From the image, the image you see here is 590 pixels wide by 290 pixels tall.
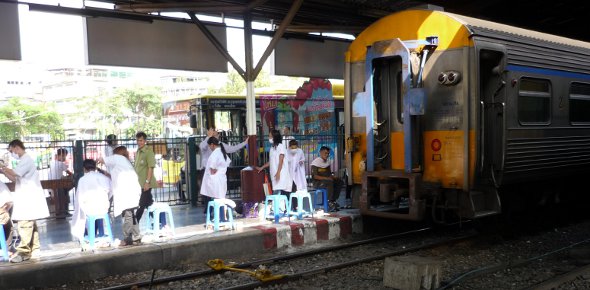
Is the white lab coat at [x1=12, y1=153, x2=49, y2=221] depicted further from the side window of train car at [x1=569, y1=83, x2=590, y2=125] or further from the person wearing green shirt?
the side window of train car at [x1=569, y1=83, x2=590, y2=125]

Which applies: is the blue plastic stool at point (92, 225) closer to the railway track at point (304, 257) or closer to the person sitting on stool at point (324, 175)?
the railway track at point (304, 257)

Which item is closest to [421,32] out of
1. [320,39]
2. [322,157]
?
[322,157]

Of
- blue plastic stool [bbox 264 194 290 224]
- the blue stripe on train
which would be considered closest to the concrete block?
blue plastic stool [bbox 264 194 290 224]

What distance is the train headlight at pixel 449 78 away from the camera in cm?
696

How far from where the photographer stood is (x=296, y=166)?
31.0ft

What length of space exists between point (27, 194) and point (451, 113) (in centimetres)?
567

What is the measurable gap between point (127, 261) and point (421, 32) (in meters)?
5.17

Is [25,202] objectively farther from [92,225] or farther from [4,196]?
[92,225]

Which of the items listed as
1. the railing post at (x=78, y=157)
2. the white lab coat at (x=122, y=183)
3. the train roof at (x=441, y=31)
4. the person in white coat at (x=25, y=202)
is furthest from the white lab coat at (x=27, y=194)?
the train roof at (x=441, y=31)

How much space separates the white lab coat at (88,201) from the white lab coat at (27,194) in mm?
491

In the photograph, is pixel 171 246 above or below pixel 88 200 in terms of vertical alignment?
below

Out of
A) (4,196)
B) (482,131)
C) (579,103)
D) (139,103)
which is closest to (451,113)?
(482,131)

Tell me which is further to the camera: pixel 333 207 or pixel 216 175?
pixel 333 207

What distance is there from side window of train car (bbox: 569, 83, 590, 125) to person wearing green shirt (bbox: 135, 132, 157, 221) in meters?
6.95
